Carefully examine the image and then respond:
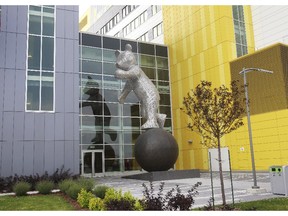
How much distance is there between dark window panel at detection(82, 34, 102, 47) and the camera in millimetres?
32344

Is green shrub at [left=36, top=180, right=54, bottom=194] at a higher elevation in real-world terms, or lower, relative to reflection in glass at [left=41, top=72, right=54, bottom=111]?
lower

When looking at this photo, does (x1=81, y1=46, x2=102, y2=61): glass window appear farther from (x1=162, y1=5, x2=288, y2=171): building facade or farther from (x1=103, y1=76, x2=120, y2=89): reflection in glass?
(x1=162, y1=5, x2=288, y2=171): building facade

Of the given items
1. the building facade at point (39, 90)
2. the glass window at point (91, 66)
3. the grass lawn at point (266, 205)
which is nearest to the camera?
the grass lawn at point (266, 205)

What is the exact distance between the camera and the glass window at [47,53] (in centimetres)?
2147

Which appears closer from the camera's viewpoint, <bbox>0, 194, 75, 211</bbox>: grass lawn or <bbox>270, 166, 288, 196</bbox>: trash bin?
<bbox>0, 194, 75, 211</bbox>: grass lawn

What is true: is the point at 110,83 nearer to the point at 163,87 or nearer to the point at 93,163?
the point at 163,87

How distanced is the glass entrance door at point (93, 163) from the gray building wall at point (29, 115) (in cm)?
922

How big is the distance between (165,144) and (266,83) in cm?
1049

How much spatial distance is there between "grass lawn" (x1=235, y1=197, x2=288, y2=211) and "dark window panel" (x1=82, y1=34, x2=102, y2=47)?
80.6ft

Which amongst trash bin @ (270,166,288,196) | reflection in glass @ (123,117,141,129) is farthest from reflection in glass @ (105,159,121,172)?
trash bin @ (270,166,288,196)

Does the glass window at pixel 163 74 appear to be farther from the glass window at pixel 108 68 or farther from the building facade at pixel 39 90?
the building facade at pixel 39 90

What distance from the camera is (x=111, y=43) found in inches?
1335

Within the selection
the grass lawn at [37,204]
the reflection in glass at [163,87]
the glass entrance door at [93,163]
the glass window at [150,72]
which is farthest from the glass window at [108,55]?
the grass lawn at [37,204]

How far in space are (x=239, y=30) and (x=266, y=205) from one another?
914 inches
